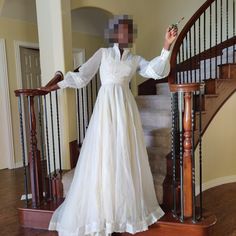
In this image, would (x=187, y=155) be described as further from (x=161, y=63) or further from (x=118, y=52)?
(x=118, y=52)

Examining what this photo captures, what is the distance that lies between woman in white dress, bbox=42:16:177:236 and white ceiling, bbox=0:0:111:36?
1.79 m

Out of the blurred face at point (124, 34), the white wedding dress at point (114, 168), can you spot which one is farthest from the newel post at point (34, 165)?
the blurred face at point (124, 34)

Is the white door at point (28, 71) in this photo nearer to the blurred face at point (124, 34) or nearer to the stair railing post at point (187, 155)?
the blurred face at point (124, 34)

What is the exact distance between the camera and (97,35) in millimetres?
Result: 4688

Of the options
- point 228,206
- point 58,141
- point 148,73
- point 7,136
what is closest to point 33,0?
point 7,136

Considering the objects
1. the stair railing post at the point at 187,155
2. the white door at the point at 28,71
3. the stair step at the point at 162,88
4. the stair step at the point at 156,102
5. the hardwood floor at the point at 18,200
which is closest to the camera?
the stair railing post at the point at 187,155

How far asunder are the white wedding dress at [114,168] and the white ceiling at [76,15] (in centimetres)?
182

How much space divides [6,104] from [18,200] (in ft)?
5.32

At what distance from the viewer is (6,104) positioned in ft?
13.1

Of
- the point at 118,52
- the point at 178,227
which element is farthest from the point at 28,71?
the point at 178,227

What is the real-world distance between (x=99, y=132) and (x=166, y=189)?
752mm

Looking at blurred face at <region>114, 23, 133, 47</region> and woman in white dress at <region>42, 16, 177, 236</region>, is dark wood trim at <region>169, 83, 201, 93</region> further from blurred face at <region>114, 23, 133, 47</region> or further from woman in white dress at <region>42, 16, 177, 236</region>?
blurred face at <region>114, 23, 133, 47</region>

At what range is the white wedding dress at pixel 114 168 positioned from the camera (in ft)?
6.15

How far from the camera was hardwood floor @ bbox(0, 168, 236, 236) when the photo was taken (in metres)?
2.25
